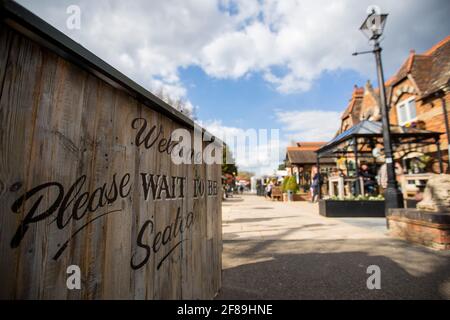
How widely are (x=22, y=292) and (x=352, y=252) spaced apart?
4583 mm

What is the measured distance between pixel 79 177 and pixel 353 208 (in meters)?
9.39

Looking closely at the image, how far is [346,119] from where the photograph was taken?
72.2 feet

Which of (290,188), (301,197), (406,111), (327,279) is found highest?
(406,111)

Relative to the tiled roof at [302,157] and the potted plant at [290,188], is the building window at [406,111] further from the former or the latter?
the tiled roof at [302,157]

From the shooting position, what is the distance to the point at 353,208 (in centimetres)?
840

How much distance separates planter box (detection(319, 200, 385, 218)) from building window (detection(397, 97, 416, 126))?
25.9ft

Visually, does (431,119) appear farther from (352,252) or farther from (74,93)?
(74,93)

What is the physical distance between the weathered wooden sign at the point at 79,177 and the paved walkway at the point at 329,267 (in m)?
1.46

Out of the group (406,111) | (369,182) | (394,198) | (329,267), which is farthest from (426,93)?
(329,267)

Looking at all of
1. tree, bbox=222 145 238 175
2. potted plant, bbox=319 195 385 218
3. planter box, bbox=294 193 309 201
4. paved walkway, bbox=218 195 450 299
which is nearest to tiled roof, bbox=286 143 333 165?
planter box, bbox=294 193 309 201

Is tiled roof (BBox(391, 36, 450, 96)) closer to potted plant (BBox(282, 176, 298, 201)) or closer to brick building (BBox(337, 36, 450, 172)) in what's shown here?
brick building (BBox(337, 36, 450, 172))

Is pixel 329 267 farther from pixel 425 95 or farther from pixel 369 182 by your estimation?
pixel 425 95

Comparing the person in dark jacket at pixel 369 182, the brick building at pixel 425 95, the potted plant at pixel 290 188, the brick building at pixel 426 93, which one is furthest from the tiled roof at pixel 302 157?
the person in dark jacket at pixel 369 182
